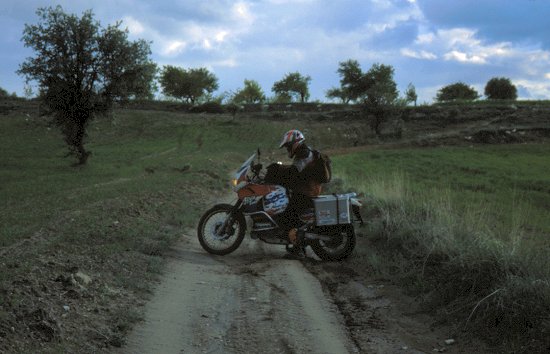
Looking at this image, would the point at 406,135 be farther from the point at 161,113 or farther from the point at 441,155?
the point at 161,113

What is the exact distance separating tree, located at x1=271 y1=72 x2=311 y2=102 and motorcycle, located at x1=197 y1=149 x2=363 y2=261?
327ft

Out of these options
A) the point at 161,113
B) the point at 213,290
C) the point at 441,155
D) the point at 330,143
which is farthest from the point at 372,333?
the point at 161,113

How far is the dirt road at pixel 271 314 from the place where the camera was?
17.1 ft

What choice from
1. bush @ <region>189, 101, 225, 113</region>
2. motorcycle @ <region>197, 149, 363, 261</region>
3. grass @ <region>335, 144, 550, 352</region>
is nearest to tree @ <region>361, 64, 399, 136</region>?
bush @ <region>189, 101, 225, 113</region>

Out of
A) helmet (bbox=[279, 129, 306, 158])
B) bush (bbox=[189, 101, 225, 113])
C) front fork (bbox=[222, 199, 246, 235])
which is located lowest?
front fork (bbox=[222, 199, 246, 235])

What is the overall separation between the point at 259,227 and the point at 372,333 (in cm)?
373

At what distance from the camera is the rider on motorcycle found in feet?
29.2

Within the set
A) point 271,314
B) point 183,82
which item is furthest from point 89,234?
point 183,82

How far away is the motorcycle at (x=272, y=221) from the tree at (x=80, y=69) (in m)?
24.3

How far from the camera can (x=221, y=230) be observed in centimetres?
918

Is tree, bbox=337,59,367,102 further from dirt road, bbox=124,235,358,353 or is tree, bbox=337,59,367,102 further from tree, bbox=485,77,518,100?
dirt road, bbox=124,235,358,353

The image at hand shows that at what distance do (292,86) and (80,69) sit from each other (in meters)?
79.3

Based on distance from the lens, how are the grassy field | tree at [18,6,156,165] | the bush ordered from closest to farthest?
the grassy field, tree at [18,6,156,165], the bush

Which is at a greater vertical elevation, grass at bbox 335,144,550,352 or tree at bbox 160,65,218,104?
tree at bbox 160,65,218,104
